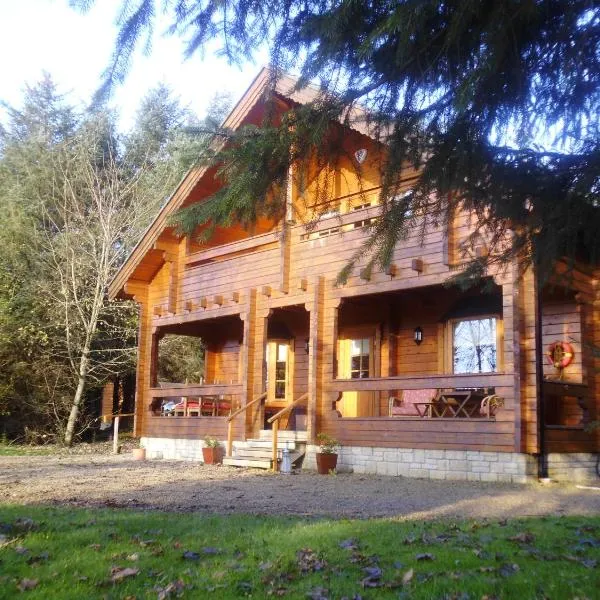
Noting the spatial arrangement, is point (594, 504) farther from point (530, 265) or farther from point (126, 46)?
point (126, 46)

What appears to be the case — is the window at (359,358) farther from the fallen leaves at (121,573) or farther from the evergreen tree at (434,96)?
the evergreen tree at (434,96)

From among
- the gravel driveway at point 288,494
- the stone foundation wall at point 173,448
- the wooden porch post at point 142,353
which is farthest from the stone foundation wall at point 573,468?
the wooden porch post at point 142,353

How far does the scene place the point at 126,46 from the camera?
11.3 ft

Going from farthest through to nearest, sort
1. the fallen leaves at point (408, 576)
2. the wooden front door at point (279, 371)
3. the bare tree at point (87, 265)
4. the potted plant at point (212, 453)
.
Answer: the bare tree at point (87, 265), the wooden front door at point (279, 371), the potted plant at point (212, 453), the fallen leaves at point (408, 576)

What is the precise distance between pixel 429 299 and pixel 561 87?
34.2 ft

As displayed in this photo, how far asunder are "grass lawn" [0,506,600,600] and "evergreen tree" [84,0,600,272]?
6.78ft

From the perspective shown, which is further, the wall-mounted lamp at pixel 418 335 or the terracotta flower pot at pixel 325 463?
the wall-mounted lamp at pixel 418 335

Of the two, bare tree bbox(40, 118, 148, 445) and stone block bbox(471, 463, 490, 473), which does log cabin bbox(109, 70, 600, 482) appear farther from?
bare tree bbox(40, 118, 148, 445)

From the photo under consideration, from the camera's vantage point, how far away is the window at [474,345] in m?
13.5

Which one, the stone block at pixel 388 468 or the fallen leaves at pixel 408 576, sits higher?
the fallen leaves at pixel 408 576

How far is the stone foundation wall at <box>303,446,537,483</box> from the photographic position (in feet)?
35.2

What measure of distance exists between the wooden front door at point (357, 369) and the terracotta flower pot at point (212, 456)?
2745 millimetres

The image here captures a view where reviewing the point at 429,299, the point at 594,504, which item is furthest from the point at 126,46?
the point at 429,299

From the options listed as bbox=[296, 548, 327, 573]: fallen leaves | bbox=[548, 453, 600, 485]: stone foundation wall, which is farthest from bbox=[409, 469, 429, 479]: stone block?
bbox=[296, 548, 327, 573]: fallen leaves
